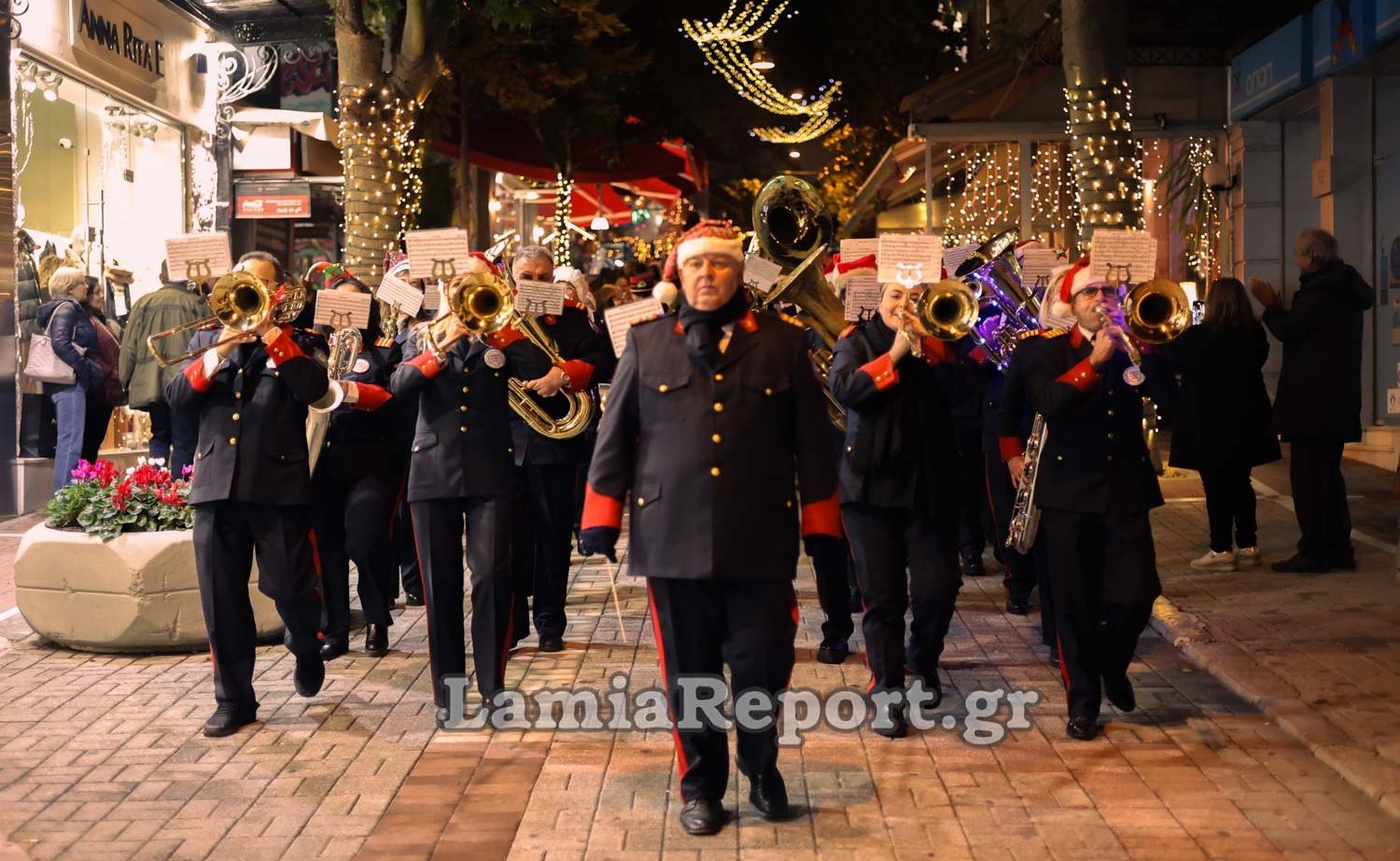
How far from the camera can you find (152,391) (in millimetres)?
14047

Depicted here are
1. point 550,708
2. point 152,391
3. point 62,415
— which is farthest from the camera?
point 62,415

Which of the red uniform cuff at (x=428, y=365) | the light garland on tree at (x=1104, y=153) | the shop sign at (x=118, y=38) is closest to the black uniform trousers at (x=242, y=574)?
the red uniform cuff at (x=428, y=365)

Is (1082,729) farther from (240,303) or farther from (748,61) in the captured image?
(748,61)

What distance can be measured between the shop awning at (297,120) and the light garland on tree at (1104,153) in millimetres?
10091

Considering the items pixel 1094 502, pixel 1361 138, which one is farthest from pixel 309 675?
pixel 1361 138

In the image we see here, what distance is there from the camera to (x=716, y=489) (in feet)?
19.3

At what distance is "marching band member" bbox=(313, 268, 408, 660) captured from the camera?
9.21 meters

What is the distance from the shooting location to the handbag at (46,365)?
15.1 metres

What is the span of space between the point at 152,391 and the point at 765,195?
7.03 m

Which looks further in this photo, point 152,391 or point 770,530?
point 152,391

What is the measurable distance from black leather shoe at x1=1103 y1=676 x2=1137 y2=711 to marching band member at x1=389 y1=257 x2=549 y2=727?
2536 mm

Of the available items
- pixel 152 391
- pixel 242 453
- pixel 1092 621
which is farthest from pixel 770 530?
pixel 152 391

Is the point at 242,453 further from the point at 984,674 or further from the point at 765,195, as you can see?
the point at 984,674

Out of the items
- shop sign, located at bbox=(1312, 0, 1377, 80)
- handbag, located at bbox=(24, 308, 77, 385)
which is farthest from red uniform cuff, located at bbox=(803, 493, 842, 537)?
shop sign, located at bbox=(1312, 0, 1377, 80)
